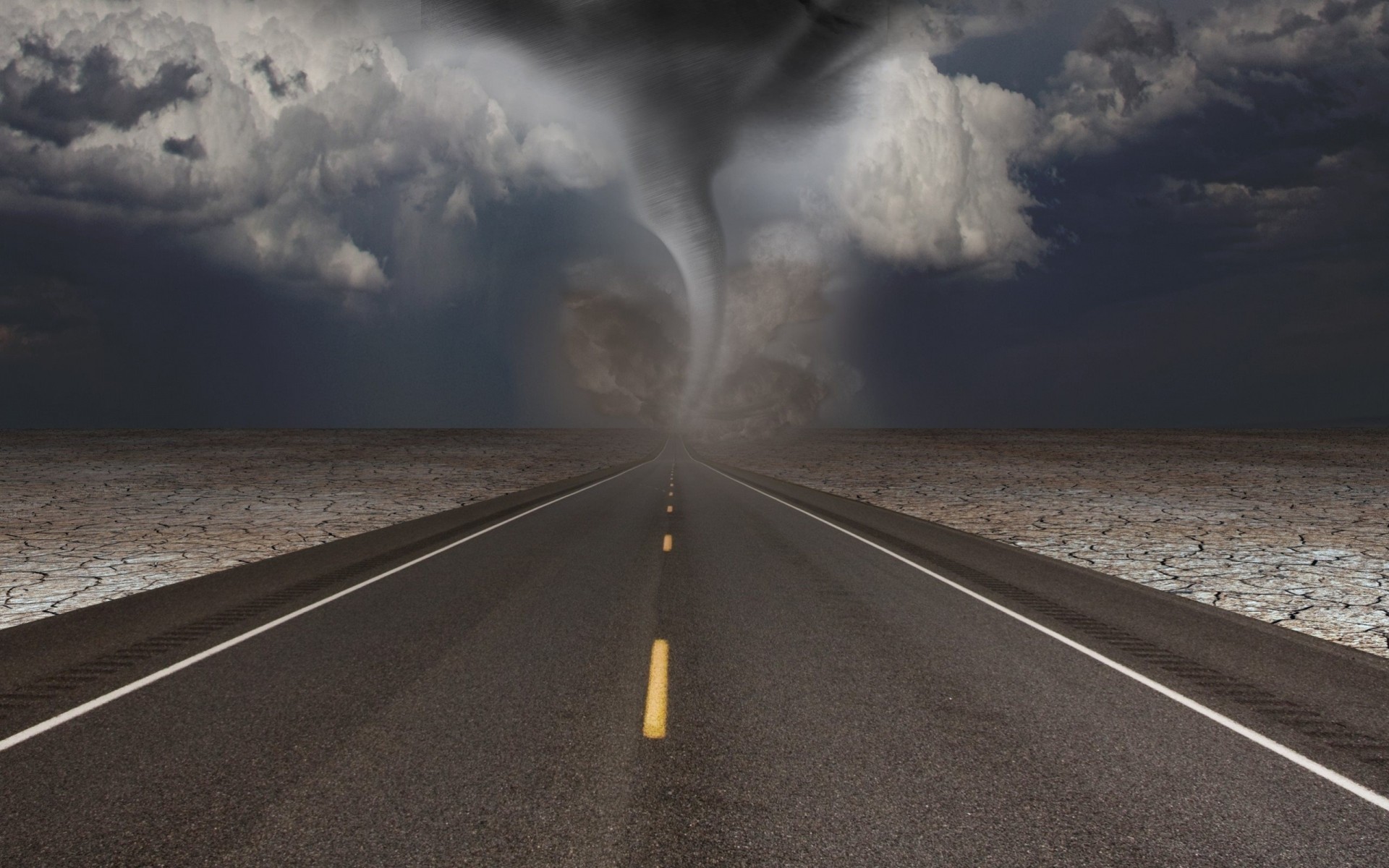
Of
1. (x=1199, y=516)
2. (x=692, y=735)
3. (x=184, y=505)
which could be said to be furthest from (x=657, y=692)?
(x=184, y=505)

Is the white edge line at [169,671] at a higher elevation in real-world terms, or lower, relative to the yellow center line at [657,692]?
lower

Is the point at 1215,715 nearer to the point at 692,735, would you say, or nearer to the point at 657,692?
the point at 692,735

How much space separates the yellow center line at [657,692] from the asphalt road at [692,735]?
6 cm

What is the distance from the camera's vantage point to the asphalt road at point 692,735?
3.42 m

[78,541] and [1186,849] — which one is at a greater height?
[1186,849]

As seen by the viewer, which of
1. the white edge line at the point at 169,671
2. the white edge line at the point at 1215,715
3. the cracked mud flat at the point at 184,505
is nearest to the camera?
the white edge line at the point at 1215,715

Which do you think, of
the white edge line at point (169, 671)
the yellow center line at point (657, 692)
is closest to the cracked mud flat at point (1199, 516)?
the yellow center line at point (657, 692)

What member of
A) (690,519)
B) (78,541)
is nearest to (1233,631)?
(690,519)

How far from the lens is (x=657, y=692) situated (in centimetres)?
534

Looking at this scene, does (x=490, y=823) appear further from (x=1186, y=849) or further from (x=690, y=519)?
(x=690, y=519)

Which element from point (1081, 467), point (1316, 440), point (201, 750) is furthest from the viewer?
point (1316, 440)

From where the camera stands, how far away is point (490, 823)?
352 cm

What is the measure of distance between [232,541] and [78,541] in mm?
2527

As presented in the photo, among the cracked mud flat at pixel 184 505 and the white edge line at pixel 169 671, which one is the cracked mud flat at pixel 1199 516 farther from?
the cracked mud flat at pixel 184 505
